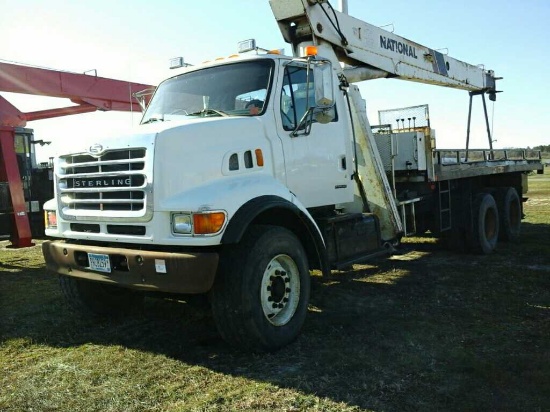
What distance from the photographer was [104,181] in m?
4.56

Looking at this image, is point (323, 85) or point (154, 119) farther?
point (154, 119)

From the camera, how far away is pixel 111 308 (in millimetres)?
5648

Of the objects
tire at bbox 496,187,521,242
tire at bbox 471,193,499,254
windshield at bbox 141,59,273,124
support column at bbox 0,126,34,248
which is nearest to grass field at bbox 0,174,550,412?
tire at bbox 471,193,499,254

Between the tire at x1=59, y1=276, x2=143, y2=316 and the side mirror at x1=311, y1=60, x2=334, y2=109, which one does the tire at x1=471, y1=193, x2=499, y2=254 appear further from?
the tire at x1=59, y1=276, x2=143, y2=316

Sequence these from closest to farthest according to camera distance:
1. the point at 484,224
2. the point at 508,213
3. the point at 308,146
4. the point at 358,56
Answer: the point at 308,146
the point at 358,56
the point at 484,224
the point at 508,213

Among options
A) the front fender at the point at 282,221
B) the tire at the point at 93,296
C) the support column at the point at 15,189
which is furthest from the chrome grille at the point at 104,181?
the support column at the point at 15,189

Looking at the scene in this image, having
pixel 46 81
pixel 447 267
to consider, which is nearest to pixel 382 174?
pixel 447 267

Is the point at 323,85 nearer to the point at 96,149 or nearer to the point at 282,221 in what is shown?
the point at 282,221

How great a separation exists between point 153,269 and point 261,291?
3.06 feet

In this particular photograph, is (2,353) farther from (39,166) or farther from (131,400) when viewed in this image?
(39,166)

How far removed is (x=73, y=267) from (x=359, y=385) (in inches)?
111

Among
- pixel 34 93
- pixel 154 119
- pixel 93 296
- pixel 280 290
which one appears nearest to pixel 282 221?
pixel 280 290

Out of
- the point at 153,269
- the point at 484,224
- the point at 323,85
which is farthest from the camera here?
the point at 484,224

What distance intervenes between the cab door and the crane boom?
1379 millimetres
